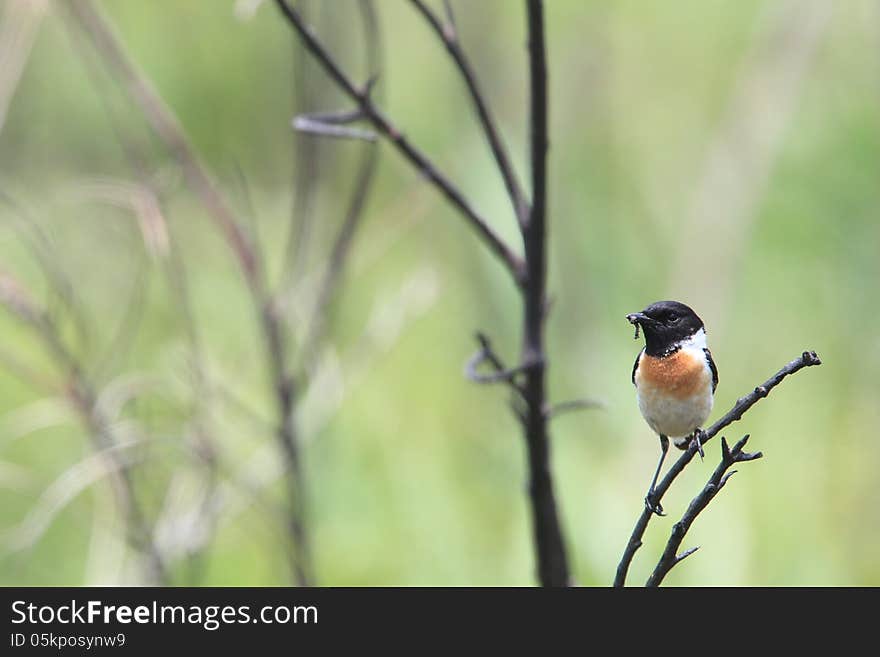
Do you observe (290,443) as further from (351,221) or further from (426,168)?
(426,168)

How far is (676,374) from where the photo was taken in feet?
2.00

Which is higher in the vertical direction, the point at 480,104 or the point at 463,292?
the point at 463,292

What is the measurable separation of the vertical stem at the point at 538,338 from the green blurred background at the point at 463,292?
0.58 m

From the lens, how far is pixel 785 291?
8.12 feet

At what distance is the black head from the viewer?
0.60 metres

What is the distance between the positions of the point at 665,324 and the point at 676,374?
0.03 metres

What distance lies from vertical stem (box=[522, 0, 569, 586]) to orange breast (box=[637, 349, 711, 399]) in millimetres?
479

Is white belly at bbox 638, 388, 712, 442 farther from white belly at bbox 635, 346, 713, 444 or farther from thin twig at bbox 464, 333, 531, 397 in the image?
thin twig at bbox 464, 333, 531, 397

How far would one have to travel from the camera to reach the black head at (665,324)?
60 cm

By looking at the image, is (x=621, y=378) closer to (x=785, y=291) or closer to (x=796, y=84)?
(x=785, y=291)

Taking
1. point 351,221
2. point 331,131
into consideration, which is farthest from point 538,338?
point 351,221

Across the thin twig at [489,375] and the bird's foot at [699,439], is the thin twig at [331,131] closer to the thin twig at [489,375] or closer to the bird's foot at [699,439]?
the thin twig at [489,375]
